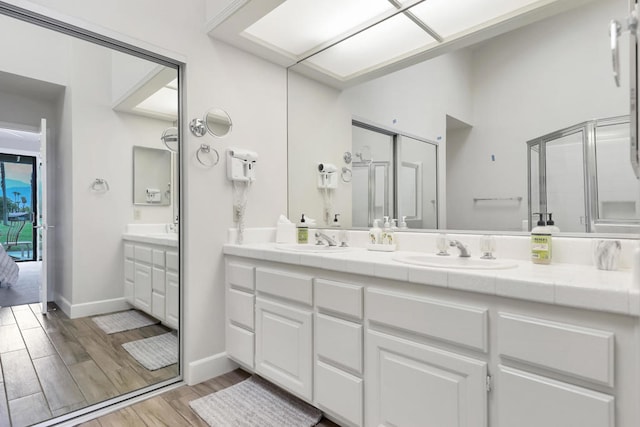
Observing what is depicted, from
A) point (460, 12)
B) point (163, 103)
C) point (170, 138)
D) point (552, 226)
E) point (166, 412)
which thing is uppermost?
point (460, 12)

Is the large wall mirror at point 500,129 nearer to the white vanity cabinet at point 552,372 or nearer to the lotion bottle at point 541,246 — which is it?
the lotion bottle at point 541,246

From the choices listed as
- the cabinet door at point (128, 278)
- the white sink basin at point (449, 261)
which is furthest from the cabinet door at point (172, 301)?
the white sink basin at point (449, 261)

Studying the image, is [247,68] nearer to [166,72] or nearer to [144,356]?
[166,72]

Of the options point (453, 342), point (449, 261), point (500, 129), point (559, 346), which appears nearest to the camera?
point (559, 346)

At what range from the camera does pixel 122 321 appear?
2078 millimetres

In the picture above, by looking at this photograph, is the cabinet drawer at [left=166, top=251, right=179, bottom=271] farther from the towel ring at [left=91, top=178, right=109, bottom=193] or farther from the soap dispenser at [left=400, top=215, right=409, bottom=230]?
the soap dispenser at [left=400, top=215, right=409, bottom=230]

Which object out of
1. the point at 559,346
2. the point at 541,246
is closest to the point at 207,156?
the point at 541,246

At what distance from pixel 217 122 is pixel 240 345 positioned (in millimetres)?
1441

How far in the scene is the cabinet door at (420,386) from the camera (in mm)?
1087

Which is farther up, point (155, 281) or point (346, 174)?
point (346, 174)

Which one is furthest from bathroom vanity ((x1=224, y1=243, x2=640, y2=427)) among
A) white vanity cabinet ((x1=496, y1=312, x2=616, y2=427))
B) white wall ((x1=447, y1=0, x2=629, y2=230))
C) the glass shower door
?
white wall ((x1=447, y1=0, x2=629, y2=230))

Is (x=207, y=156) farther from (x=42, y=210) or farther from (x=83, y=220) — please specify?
(x=42, y=210)

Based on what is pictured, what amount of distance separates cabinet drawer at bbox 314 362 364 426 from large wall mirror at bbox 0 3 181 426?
3.46 ft

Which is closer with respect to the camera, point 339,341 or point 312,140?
point 339,341
